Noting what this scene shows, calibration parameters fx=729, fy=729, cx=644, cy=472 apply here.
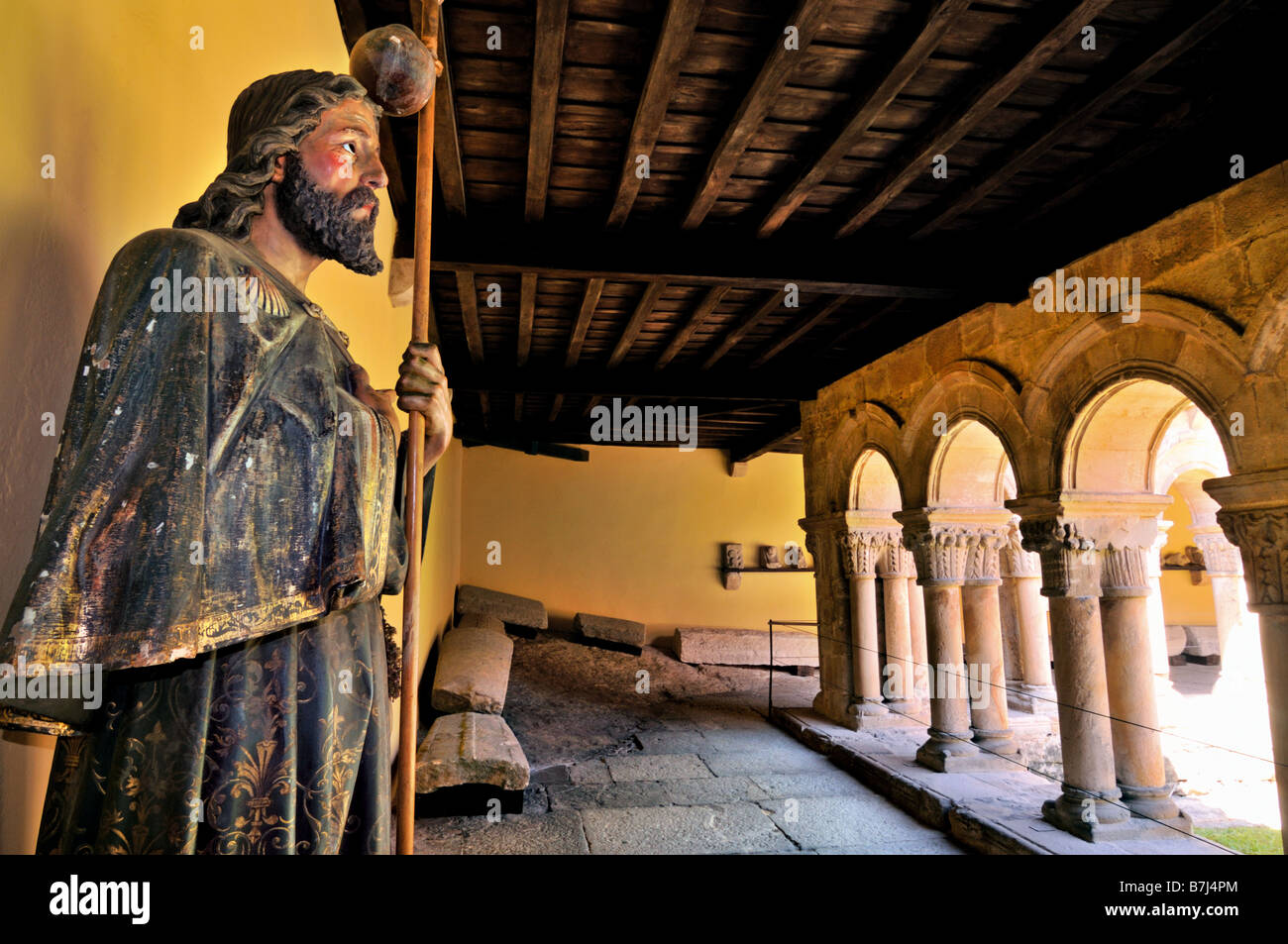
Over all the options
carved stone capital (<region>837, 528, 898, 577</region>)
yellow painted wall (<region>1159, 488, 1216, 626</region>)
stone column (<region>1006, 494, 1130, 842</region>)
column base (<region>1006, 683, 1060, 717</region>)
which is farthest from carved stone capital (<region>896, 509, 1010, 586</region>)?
yellow painted wall (<region>1159, 488, 1216, 626</region>)

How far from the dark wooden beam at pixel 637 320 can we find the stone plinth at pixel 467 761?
2921 millimetres

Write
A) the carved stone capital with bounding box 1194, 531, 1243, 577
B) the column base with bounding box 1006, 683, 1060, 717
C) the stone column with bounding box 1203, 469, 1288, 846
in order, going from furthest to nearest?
the carved stone capital with bounding box 1194, 531, 1243, 577
the column base with bounding box 1006, 683, 1060, 717
the stone column with bounding box 1203, 469, 1288, 846

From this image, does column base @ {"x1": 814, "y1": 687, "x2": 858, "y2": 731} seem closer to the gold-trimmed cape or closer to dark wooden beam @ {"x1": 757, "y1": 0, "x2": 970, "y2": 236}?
dark wooden beam @ {"x1": 757, "y1": 0, "x2": 970, "y2": 236}

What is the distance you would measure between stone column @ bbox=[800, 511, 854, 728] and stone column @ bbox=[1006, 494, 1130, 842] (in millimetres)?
2405

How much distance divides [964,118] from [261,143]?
284 centimetres

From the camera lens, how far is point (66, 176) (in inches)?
38.3

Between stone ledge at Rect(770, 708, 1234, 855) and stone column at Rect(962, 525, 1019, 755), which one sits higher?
stone column at Rect(962, 525, 1019, 755)

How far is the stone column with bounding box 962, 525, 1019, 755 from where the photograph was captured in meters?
5.42

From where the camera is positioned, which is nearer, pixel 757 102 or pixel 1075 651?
pixel 757 102

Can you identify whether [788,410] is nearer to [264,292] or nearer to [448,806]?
[448,806]

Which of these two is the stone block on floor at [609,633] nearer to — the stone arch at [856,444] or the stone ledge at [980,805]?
the stone arch at [856,444]

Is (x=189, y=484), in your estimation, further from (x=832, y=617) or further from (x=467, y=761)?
(x=832, y=617)

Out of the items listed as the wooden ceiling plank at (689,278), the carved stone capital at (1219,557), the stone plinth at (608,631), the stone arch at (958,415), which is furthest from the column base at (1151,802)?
the stone plinth at (608,631)

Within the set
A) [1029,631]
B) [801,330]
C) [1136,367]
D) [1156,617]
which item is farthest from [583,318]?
[1156,617]
